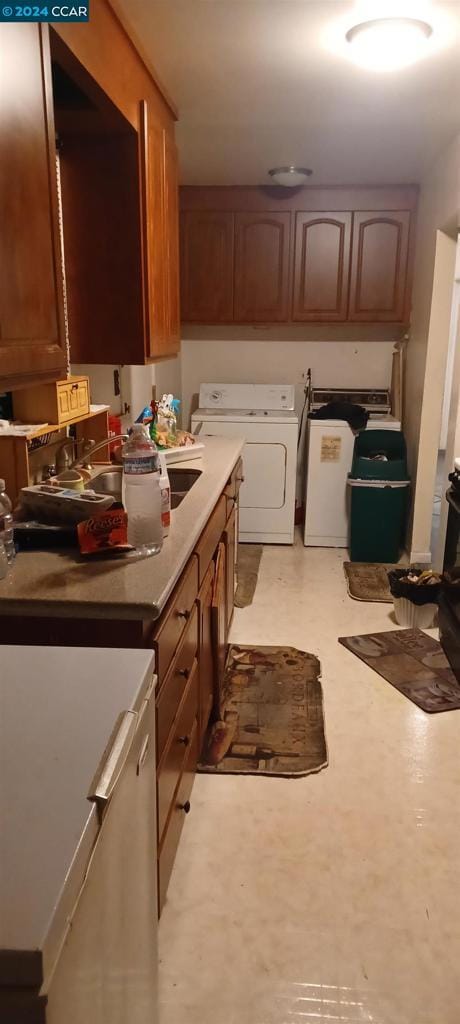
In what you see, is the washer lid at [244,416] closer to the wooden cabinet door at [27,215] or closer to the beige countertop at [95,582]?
the beige countertop at [95,582]

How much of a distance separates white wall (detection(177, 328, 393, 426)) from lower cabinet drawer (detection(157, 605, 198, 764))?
3.23 meters

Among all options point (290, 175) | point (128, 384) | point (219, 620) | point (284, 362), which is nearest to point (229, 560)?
point (219, 620)

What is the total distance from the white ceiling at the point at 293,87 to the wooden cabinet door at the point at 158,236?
239 millimetres

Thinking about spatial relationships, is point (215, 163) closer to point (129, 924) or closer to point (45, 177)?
point (45, 177)

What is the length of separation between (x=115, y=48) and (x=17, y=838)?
206 cm

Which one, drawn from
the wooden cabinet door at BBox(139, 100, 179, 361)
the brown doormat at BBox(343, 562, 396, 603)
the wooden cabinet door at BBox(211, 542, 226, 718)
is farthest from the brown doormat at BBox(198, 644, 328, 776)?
the wooden cabinet door at BBox(139, 100, 179, 361)

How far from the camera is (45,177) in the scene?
1418 millimetres

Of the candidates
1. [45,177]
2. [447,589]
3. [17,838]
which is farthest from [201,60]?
[17,838]

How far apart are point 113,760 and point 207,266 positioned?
4.00 meters

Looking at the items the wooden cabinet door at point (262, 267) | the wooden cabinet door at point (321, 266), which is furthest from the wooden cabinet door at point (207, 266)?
the wooden cabinet door at point (321, 266)

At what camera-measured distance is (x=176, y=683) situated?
1.62m

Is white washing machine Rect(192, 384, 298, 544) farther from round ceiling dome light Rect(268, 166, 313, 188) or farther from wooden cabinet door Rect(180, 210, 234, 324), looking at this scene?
round ceiling dome light Rect(268, 166, 313, 188)

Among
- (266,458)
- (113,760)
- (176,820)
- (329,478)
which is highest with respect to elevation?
(113,760)

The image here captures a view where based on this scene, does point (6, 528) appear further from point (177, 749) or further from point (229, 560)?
point (229, 560)
